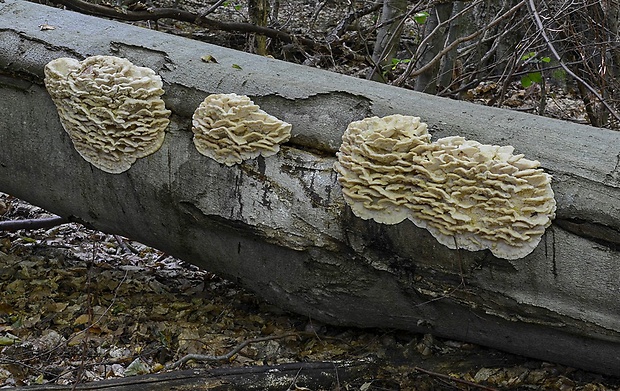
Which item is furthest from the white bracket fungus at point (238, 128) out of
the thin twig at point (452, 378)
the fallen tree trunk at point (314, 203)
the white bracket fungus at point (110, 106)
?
the thin twig at point (452, 378)

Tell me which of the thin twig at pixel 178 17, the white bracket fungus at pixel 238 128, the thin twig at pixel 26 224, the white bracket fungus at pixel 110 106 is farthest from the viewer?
the thin twig at pixel 178 17

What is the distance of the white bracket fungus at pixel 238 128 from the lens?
119 inches

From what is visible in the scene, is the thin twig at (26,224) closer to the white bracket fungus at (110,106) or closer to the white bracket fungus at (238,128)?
the white bracket fungus at (110,106)

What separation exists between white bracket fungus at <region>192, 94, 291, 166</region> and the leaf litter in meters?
1.11

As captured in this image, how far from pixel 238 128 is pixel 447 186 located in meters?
1.05

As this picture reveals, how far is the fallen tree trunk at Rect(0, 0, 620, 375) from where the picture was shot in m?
2.69

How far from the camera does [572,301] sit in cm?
270

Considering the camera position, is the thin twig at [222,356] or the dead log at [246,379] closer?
→ the dead log at [246,379]

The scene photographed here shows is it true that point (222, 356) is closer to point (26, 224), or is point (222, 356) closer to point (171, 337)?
point (171, 337)

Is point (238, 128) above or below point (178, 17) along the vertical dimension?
below

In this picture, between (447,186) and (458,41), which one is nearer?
(447,186)

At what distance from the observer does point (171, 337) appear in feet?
11.9

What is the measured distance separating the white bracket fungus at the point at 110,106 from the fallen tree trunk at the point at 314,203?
9 centimetres

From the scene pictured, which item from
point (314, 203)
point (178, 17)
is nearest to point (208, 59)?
point (314, 203)
